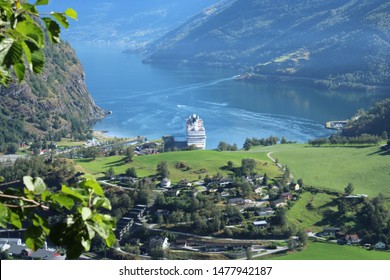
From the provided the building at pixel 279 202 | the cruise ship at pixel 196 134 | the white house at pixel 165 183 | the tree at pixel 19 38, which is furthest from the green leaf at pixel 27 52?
the cruise ship at pixel 196 134

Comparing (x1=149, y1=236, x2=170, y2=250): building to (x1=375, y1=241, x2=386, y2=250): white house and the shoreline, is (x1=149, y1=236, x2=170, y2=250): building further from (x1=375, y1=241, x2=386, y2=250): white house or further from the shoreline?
the shoreline

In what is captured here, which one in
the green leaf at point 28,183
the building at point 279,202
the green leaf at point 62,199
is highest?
the green leaf at point 28,183

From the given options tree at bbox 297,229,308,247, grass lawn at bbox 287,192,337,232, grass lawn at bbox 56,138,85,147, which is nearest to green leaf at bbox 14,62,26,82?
tree at bbox 297,229,308,247

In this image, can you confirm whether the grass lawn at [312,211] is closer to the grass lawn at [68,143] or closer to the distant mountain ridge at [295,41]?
the grass lawn at [68,143]

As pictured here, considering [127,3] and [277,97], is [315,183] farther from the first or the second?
[127,3]

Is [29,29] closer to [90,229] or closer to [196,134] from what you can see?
[90,229]

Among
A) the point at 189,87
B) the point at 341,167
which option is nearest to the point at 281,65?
the point at 189,87
